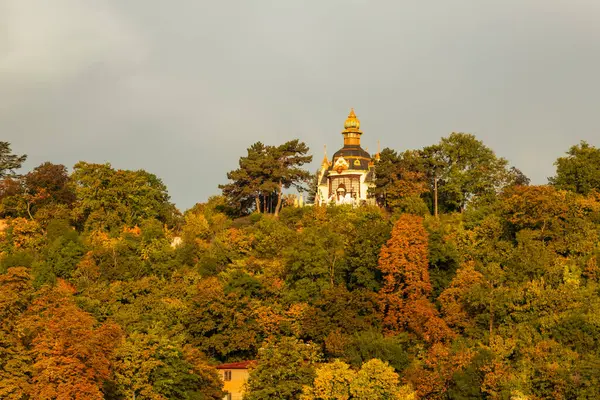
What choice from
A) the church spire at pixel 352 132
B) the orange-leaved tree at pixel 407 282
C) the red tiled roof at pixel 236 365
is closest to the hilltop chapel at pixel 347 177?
the church spire at pixel 352 132

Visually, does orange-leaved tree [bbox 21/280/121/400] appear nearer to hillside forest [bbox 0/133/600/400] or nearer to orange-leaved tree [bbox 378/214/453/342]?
hillside forest [bbox 0/133/600/400]

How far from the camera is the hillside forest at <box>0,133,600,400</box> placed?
52.9 metres

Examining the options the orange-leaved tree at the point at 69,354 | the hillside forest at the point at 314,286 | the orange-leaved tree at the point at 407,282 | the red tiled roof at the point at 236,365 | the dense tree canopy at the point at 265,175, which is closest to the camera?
the orange-leaved tree at the point at 69,354

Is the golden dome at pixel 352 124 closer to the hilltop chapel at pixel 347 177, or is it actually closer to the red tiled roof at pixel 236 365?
the hilltop chapel at pixel 347 177

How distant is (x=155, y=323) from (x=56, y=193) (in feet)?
Result: 98.2

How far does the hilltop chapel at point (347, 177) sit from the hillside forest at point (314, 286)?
12.3ft

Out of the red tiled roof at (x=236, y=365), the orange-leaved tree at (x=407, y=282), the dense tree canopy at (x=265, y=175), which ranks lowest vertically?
the red tiled roof at (x=236, y=365)

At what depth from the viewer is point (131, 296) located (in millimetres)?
66000

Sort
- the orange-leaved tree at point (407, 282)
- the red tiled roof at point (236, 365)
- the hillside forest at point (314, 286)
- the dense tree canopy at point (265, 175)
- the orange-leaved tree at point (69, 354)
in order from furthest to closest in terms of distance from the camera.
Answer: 1. the dense tree canopy at point (265, 175)
2. the red tiled roof at point (236, 365)
3. the orange-leaved tree at point (407, 282)
4. the hillside forest at point (314, 286)
5. the orange-leaved tree at point (69, 354)

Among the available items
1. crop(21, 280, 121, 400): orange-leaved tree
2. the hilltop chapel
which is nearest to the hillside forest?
crop(21, 280, 121, 400): orange-leaved tree

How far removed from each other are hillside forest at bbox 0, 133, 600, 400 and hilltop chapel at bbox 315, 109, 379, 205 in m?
A: 3.76

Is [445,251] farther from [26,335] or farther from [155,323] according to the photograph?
[26,335]

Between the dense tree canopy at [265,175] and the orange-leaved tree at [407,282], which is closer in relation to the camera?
the orange-leaved tree at [407,282]

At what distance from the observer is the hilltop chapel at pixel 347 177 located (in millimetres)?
86625
